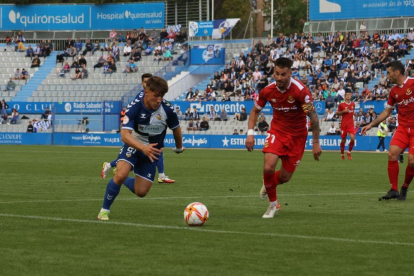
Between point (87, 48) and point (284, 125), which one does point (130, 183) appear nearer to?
point (284, 125)

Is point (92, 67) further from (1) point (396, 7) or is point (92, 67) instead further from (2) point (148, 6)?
(1) point (396, 7)

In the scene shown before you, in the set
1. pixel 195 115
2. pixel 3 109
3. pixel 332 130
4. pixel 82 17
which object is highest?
pixel 82 17

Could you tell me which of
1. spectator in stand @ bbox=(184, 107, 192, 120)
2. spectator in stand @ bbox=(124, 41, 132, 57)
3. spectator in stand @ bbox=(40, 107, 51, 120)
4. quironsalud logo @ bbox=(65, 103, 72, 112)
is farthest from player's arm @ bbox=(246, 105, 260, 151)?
spectator in stand @ bbox=(124, 41, 132, 57)

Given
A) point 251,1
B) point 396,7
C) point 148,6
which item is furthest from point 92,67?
point 251,1

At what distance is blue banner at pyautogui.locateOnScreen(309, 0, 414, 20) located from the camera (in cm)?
5031

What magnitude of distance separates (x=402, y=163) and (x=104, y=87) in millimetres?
29496

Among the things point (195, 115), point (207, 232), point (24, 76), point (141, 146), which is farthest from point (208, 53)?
point (207, 232)

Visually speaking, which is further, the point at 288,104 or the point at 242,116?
the point at 242,116

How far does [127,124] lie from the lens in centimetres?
1091

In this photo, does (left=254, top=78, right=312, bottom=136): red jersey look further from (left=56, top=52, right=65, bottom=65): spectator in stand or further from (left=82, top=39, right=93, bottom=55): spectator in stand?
(left=82, top=39, right=93, bottom=55): spectator in stand

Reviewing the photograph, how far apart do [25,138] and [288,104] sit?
40991 mm

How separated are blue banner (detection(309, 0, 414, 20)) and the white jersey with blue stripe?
4128cm

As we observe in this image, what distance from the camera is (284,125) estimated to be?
11.9 metres

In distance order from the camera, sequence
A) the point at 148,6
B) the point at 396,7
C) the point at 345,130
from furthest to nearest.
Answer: the point at 148,6 → the point at 396,7 → the point at 345,130
